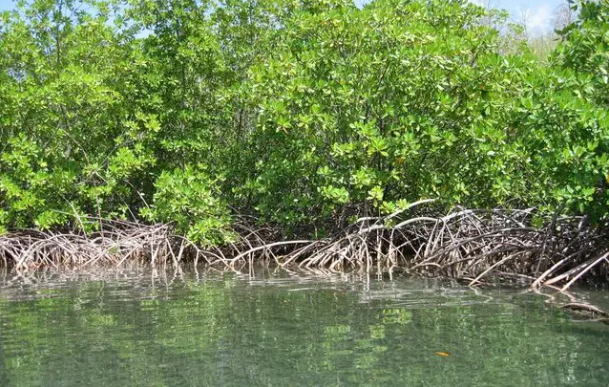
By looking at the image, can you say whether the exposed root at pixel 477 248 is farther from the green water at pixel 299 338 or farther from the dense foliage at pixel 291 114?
the green water at pixel 299 338

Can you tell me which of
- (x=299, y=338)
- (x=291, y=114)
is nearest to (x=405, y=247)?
(x=291, y=114)

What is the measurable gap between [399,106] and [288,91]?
1147mm

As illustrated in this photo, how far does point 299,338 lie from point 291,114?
173 inches

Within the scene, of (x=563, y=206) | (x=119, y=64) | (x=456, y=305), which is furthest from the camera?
(x=119, y=64)

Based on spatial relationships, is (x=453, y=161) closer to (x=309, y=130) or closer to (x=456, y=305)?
(x=309, y=130)

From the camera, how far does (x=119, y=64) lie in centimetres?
975

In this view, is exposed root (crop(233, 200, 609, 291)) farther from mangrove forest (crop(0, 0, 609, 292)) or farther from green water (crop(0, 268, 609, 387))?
green water (crop(0, 268, 609, 387))

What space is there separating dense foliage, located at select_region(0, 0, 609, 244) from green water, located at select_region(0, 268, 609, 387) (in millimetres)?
1434

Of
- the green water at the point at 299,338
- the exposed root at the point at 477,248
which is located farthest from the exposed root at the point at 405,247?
the green water at the point at 299,338

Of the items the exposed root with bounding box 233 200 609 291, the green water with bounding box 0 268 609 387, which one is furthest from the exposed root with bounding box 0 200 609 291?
the green water with bounding box 0 268 609 387

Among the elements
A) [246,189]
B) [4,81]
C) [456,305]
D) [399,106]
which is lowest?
[456,305]

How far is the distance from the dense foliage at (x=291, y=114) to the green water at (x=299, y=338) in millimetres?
1434

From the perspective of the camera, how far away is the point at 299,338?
404cm

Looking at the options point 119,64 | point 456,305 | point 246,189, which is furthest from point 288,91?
point 456,305
